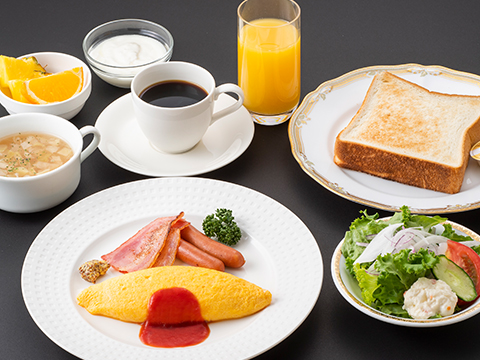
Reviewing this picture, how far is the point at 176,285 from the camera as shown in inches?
66.2

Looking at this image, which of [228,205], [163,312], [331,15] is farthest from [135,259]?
[331,15]

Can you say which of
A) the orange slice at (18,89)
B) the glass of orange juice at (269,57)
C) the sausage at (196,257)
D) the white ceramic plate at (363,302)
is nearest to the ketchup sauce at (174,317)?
the sausage at (196,257)

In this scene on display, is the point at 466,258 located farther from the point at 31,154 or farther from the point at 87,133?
the point at 31,154

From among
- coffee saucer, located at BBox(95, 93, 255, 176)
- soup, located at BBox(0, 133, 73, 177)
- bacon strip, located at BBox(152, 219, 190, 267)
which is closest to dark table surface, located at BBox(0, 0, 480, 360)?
coffee saucer, located at BBox(95, 93, 255, 176)

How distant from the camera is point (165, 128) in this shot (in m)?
2.24

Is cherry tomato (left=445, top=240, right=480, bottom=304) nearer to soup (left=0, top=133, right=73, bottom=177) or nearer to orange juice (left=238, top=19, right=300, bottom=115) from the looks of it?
orange juice (left=238, top=19, right=300, bottom=115)

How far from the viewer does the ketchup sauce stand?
5.32 feet

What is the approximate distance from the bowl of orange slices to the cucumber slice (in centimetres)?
164

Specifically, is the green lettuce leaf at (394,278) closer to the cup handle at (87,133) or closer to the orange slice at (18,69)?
the cup handle at (87,133)

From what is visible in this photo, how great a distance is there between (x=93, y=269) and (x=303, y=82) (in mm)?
1469

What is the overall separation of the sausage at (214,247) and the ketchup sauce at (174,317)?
0.67ft

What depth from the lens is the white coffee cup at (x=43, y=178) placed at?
198 centimetres

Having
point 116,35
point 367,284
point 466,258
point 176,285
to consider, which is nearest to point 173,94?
point 116,35

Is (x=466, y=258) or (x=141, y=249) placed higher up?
(x=466, y=258)
